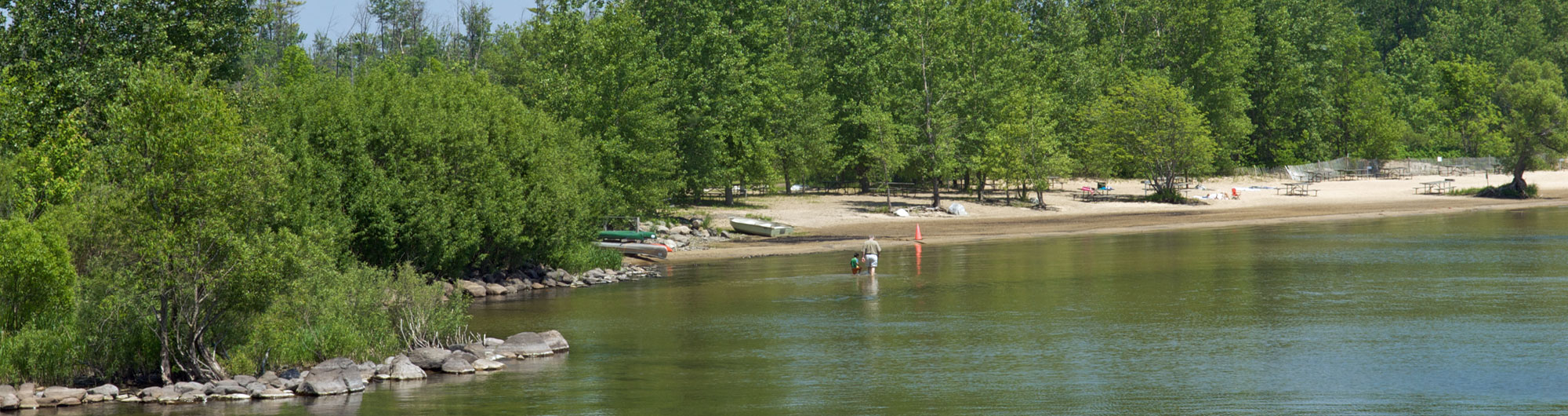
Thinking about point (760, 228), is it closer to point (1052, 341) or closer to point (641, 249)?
point (641, 249)

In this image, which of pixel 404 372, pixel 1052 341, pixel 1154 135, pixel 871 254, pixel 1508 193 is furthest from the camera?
pixel 1508 193

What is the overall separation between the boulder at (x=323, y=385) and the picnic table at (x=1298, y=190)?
7989 cm

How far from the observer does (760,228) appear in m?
64.2

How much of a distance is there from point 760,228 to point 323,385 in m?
40.5

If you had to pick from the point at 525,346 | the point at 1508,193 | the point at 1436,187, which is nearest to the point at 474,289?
the point at 525,346

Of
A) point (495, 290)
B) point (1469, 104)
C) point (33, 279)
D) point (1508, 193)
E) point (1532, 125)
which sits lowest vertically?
point (495, 290)

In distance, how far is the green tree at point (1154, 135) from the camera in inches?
3391

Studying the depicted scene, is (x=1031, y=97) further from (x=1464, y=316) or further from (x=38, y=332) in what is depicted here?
(x=38, y=332)

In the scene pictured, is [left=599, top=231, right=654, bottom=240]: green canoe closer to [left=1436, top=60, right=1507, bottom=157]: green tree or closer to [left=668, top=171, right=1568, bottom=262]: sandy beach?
[left=668, top=171, right=1568, bottom=262]: sandy beach

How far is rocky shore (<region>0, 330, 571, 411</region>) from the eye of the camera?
23453 mm

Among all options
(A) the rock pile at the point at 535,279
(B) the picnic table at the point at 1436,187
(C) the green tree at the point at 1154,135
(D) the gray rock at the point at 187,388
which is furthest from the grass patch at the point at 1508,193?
(D) the gray rock at the point at 187,388

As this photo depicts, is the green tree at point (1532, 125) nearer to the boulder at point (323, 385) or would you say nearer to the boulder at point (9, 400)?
the boulder at point (323, 385)

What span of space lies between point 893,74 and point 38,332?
6469 cm

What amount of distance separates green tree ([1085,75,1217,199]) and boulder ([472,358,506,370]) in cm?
6667
